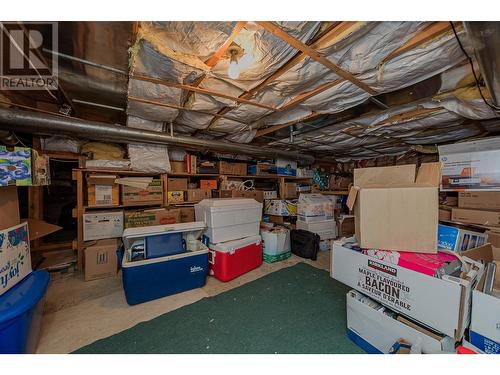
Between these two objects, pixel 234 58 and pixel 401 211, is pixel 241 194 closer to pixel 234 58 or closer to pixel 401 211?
pixel 234 58

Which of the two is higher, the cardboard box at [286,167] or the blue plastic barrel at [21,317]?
the cardboard box at [286,167]

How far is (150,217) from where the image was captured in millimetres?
2805

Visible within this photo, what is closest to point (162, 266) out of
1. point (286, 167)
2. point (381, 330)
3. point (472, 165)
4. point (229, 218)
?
point (229, 218)

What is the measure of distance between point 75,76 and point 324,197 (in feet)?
12.2

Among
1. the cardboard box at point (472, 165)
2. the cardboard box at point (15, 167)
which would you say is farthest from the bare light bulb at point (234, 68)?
the cardboard box at point (472, 165)

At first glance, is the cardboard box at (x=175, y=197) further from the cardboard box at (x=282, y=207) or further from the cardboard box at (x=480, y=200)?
the cardboard box at (x=480, y=200)

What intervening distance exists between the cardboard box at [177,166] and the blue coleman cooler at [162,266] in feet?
3.69

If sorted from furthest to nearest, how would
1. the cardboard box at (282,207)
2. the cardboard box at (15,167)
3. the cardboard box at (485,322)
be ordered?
the cardboard box at (282,207), the cardboard box at (15,167), the cardboard box at (485,322)

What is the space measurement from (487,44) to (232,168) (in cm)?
309

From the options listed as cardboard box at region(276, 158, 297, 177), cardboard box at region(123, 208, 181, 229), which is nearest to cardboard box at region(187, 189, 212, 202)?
cardboard box at region(123, 208, 181, 229)

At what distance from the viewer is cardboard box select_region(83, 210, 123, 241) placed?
2523 mm

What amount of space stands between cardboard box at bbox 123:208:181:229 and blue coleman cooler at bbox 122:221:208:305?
643 mm

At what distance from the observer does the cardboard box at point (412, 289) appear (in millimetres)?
945
